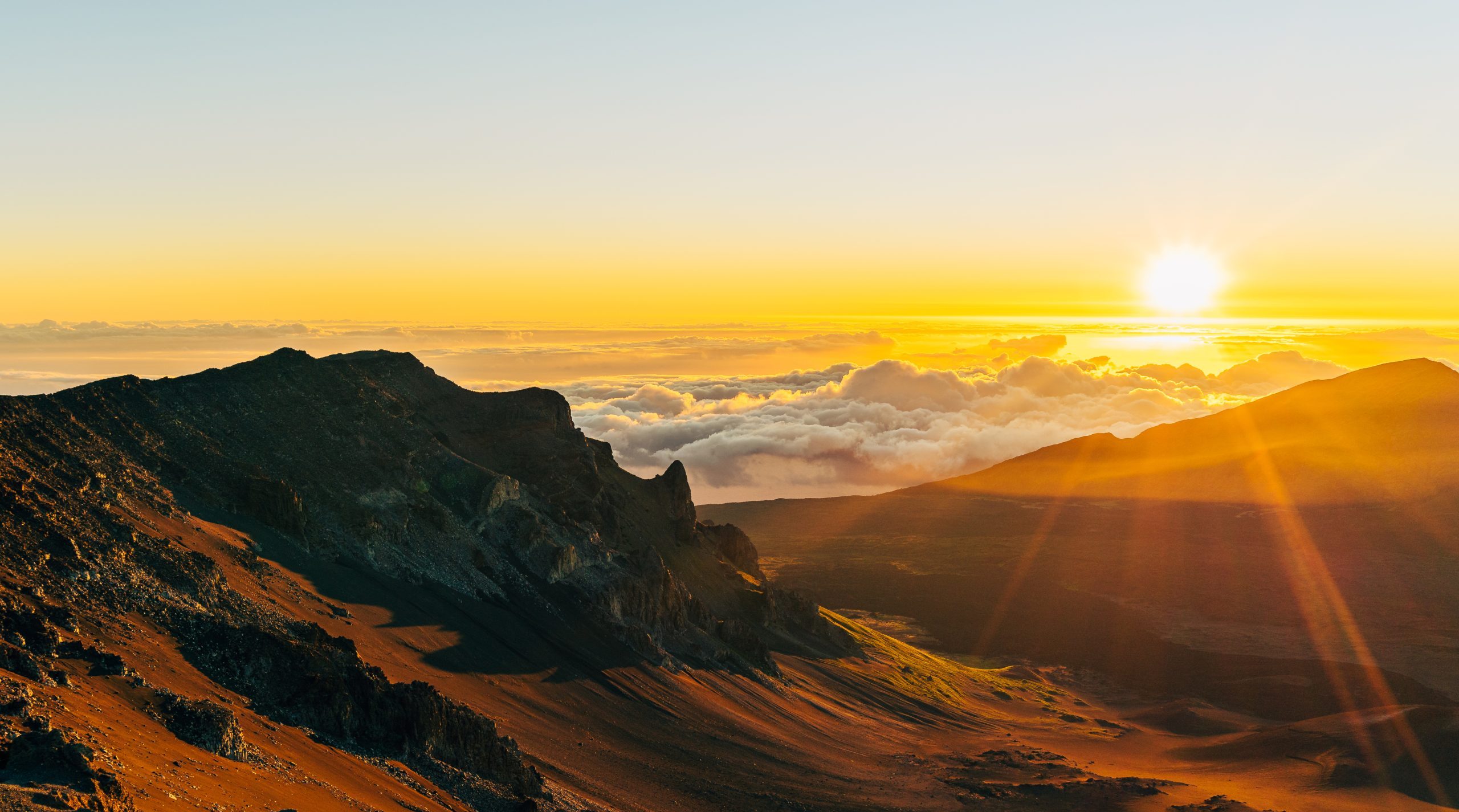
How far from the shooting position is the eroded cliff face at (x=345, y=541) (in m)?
44.9

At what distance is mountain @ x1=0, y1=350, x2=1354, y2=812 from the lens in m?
37.9

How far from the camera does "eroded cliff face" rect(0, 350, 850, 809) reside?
4494cm

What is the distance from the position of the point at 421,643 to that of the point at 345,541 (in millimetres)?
11477

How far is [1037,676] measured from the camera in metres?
137

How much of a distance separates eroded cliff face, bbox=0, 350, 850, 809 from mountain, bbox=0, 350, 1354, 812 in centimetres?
22

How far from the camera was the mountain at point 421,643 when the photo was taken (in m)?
37.9

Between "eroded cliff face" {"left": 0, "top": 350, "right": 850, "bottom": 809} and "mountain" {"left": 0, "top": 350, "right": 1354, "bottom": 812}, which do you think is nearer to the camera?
"mountain" {"left": 0, "top": 350, "right": 1354, "bottom": 812}

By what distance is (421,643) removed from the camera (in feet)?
212

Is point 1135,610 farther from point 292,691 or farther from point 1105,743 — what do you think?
point 292,691

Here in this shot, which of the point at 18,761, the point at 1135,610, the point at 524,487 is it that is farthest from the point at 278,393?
the point at 1135,610

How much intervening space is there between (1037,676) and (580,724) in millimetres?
89023

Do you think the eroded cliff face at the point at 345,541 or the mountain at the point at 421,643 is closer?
the mountain at the point at 421,643

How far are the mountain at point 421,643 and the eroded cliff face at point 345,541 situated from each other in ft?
0.73

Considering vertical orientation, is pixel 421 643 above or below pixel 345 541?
below
